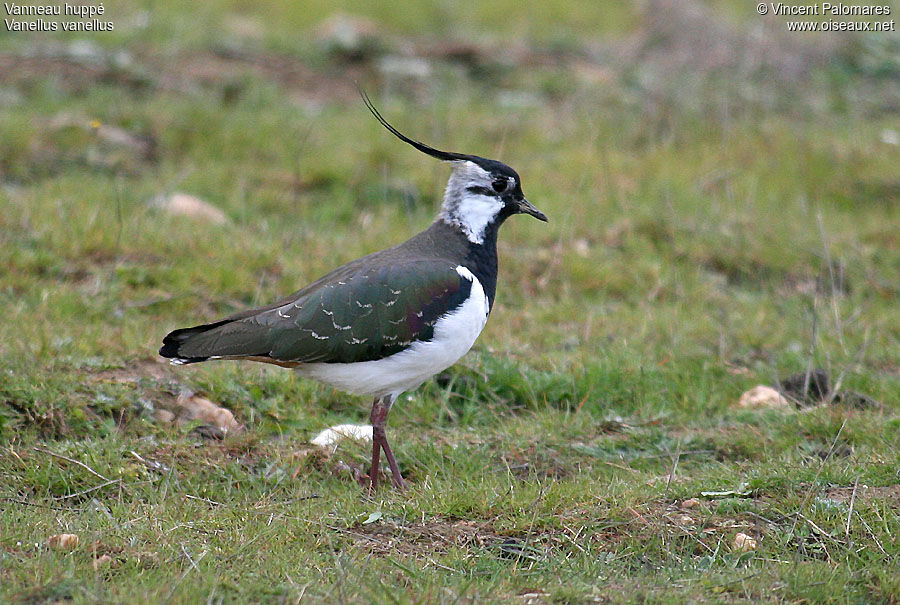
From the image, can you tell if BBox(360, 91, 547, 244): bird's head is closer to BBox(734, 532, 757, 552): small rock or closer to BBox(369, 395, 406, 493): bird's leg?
BBox(369, 395, 406, 493): bird's leg

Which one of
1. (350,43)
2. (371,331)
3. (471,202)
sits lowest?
(371,331)

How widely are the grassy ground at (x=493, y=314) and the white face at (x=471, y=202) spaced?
103 cm

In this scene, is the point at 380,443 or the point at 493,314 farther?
the point at 493,314

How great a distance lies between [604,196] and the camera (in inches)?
358

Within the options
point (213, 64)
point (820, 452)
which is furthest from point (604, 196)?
point (213, 64)

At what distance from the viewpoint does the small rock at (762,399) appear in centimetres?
619

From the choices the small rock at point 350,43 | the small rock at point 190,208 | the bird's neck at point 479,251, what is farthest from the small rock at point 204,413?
the small rock at point 350,43

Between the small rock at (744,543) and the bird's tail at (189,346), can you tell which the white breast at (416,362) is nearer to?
the bird's tail at (189,346)

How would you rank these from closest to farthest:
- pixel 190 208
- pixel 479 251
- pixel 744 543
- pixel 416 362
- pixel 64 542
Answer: pixel 64 542
pixel 744 543
pixel 416 362
pixel 479 251
pixel 190 208

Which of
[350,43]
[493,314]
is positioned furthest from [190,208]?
[350,43]

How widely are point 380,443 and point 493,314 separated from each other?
6.95 ft

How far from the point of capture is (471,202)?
5.87 m

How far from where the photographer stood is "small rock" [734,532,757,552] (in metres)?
4.44

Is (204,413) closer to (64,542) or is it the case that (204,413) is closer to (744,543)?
(64,542)
